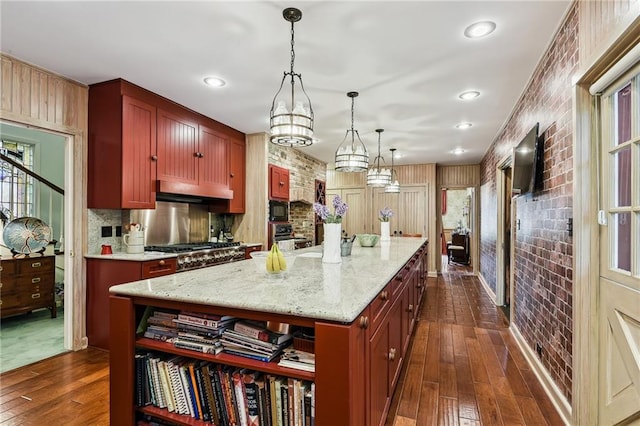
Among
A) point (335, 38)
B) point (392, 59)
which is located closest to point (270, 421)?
point (335, 38)

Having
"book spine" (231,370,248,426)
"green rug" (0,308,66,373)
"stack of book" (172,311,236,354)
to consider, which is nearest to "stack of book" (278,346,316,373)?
"book spine" (231,370,248,426)

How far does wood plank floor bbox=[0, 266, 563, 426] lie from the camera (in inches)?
78.4

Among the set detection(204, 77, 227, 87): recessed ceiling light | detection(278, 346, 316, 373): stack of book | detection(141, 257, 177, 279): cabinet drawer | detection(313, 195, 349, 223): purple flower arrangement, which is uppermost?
detection(204, 77, 227, 87): recessed ceiling light

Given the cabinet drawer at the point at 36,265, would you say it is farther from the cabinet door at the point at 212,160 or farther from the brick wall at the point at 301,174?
the brick wall at the point at 301,174

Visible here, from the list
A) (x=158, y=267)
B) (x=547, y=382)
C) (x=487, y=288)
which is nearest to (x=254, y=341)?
(x=158, y=267)

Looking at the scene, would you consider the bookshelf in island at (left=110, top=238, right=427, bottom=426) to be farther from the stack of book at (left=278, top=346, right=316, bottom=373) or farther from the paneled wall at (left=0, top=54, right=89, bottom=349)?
the paneled wall at (left=0, top=54, right=89, bottom=349)

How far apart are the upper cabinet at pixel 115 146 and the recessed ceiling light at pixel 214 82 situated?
757 mm

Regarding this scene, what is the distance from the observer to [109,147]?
313 cm

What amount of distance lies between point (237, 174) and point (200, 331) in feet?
12.1

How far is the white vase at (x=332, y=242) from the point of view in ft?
7.44

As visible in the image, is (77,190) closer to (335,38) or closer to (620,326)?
(335,38)

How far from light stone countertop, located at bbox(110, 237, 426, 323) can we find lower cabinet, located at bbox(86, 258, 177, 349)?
3.98 feet

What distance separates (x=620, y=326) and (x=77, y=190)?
13.6ft

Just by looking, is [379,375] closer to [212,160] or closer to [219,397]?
[219,397]
